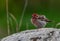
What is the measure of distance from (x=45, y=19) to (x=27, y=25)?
0.86 feet

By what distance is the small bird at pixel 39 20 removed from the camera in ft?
11.0

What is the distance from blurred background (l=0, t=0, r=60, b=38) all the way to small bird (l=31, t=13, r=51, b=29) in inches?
1.6

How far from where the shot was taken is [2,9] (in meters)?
3.39

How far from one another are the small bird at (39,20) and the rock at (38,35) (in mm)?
80

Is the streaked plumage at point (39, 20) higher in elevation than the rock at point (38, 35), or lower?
higher

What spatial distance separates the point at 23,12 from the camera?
337cm

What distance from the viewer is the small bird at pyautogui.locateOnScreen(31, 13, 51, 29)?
3361 mm

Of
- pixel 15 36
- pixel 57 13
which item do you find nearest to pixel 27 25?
pixel 15 36

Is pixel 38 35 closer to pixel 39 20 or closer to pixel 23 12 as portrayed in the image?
pixel 39 20

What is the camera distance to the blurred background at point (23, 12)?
11.0ft

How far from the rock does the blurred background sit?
0.21ft

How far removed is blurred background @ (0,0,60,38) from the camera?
335cm

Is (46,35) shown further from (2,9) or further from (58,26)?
(2,9)

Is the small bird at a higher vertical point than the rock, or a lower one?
higher
